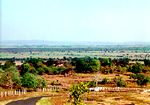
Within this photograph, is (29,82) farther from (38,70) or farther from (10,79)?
(38,70)

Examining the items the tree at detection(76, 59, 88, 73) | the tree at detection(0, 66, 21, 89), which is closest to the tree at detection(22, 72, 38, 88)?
the tree at detection(0, 66, 21, 89)

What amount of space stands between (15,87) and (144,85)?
100 ft

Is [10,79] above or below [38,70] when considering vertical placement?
above

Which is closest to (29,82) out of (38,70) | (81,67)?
(38,70)

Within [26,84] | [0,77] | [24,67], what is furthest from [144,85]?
[24,67]

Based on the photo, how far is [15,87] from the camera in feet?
178

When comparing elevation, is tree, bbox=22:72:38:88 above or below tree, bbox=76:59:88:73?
above

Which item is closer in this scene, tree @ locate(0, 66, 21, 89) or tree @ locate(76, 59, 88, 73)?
tree @ locate(0, 66, 21, 89)

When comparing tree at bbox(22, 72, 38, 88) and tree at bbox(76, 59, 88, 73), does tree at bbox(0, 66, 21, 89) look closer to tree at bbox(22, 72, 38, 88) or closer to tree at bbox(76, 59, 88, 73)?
tree at bbox(22, 72, 38, 88)

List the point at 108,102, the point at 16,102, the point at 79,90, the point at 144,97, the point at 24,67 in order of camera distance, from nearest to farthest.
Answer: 1. the point at 79,90
2. the point at 16,102
3. the point at 108,102
4. the point at 144,97
5. the point at 24,67

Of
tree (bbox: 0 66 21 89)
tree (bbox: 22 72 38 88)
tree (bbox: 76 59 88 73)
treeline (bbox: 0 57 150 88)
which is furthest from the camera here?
tree (bbox: 76 59 88 73)

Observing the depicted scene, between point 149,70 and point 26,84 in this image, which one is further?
point 149,70

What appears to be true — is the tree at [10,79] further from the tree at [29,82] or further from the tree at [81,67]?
the tree at [81,67]

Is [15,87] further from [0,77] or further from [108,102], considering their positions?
[108,102]
